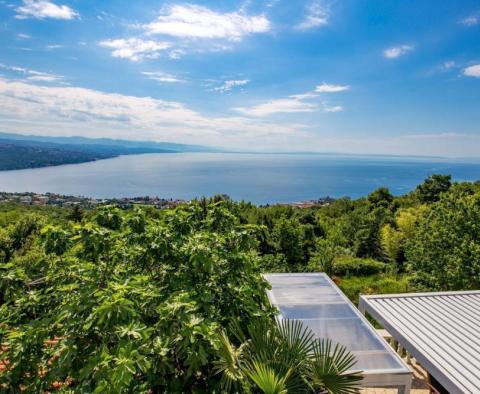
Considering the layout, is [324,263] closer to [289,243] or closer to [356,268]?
[356,268]

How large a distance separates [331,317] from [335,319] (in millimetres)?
100

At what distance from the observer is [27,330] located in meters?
2.78

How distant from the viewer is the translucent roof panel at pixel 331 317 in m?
4.71

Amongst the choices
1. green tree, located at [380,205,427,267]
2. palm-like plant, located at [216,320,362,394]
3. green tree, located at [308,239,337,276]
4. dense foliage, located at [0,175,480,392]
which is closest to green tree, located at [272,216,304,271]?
green tree, located at [308,239,337,276]

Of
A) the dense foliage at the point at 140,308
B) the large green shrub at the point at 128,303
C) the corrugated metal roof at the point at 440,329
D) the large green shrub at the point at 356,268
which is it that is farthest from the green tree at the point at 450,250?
the large green shrub at the point at 128,303

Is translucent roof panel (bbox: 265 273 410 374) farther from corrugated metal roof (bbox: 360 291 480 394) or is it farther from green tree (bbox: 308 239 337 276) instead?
green tree (bbox: 308 239 337 276)

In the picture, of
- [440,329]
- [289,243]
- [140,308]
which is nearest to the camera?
[140,308]

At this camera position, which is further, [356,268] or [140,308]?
[356,268]

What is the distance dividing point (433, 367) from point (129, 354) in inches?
183

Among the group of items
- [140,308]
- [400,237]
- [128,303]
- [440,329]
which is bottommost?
[400,237]

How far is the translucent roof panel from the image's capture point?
471 centimetres

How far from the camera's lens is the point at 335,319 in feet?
19.2

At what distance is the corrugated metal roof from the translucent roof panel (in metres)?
0.50

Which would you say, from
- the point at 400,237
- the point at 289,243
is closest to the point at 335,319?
the point at 289,243
